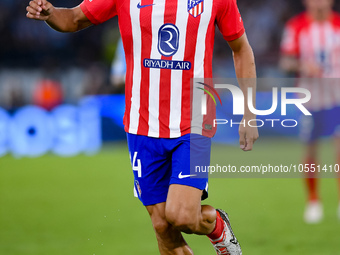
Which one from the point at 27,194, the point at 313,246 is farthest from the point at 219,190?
the point at 313,246

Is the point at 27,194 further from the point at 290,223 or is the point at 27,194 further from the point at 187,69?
the point at 187,69

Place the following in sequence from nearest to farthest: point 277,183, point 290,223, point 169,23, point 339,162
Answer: point 169,23, point 290,223, point 339,162, point 277,183

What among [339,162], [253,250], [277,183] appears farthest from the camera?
[277,183]

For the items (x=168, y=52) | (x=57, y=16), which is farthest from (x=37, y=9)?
(x=168, y=52)

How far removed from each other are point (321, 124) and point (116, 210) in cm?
235

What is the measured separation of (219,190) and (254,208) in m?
1.23

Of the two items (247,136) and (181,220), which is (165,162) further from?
(247,136)

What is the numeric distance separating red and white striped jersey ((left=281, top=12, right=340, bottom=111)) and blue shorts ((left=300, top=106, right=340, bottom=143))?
0.27 feet

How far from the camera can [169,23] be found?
3.63 m

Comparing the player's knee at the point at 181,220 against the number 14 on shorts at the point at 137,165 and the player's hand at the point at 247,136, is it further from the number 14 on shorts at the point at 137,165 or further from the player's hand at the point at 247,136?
the player's hand at the point at 247,136

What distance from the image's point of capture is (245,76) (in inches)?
150

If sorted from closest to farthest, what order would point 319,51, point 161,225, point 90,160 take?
point 161,225, point 319,51, point 90,160

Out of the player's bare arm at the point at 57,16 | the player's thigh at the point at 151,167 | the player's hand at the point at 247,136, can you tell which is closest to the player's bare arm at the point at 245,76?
the player's hand at the point at 247,136

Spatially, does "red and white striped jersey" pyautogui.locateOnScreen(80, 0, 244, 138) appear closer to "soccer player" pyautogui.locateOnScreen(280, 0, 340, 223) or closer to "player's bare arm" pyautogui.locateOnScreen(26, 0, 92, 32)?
"player's bare arm" pyautogui.locateOnScreen(26, 0, 92, 32)
